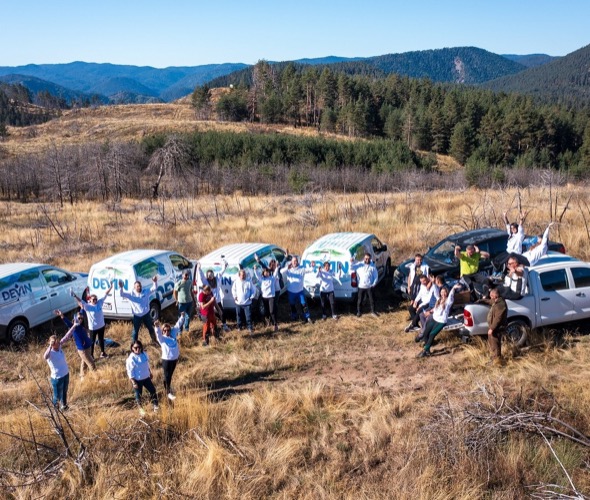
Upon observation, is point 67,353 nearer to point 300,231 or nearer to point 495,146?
point 300,231

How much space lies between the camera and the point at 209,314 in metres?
10.3

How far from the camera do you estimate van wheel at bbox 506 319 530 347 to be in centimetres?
905

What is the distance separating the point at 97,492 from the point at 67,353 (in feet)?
18.0

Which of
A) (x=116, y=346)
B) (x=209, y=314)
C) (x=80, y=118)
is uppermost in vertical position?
(x=80, y=118)

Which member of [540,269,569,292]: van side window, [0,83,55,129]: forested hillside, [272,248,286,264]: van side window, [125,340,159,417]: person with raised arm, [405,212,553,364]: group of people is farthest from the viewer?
[0,83,55,129]: forested hillside

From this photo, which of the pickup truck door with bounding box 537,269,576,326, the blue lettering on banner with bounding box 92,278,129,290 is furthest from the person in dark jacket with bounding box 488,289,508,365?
the blue lettering on banner with bounding box 92,278,129,290

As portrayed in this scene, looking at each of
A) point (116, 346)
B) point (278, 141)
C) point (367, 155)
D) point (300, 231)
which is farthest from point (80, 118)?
point (116, 346)

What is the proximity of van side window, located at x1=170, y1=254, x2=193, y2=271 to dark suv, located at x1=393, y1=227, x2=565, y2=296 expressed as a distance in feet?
17.9

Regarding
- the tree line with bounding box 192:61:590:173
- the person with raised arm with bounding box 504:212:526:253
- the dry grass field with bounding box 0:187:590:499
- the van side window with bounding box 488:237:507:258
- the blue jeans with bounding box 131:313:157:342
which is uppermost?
the tree line with bounding box 192:61:590:173

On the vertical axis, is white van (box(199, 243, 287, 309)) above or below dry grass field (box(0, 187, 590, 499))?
above

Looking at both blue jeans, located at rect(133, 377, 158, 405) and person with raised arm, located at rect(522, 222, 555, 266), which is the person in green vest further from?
blue jeans, located at rect(133, 377, 158, 405)

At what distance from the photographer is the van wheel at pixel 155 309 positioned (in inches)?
457

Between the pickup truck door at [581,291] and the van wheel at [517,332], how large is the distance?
3.68ft

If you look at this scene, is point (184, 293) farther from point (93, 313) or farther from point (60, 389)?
point (60, 389)
